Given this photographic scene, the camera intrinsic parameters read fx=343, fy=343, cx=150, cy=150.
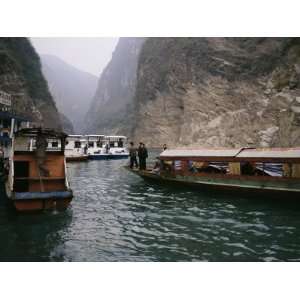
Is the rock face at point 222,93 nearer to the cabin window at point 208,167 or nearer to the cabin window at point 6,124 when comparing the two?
the cabin window at point 208,167

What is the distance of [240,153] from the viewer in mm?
17234

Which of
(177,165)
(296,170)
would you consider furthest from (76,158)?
(296,170)

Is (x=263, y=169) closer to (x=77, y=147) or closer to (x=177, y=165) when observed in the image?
(x=177, y=165)

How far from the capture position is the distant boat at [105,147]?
4653 centimetres

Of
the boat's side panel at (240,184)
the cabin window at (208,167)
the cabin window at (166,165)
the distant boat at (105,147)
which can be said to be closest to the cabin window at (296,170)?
the boat's side panel at (240,184)

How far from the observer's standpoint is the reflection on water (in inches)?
345

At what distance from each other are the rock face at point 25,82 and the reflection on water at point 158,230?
185ft

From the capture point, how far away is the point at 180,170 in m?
19.6

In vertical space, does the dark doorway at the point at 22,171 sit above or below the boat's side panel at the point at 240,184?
above

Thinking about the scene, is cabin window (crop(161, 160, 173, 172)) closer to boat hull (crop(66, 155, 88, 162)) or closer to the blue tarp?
the blue tarp

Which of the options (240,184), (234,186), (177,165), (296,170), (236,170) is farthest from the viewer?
(177,165)

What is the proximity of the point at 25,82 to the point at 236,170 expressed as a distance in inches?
2813

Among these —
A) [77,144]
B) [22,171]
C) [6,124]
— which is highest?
[6,124]

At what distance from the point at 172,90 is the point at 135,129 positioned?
18.4m
